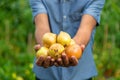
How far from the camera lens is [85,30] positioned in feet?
9.54

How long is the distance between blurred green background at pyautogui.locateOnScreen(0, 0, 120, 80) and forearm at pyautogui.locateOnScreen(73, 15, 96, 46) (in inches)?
67.5

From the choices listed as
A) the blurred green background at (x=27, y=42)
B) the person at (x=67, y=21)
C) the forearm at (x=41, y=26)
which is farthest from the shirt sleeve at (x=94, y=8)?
the blurred green background at (x=27, y=42)

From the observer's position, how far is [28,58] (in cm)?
519

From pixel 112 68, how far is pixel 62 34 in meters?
2.66

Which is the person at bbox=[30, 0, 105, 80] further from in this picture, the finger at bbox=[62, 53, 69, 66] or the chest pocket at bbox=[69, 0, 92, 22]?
the finger at bbox=[62, 53, 69, 66]

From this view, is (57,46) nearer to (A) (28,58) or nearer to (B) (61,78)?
(B) (61,78)

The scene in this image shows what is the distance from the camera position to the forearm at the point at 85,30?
2871mm

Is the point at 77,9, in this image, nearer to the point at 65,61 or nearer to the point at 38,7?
→ the point at 38,7

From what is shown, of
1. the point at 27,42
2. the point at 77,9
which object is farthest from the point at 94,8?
the point at 27,42

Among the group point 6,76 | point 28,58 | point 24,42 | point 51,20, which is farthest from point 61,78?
point 24,42

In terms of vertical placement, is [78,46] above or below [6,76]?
above

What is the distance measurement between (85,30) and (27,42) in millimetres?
2964

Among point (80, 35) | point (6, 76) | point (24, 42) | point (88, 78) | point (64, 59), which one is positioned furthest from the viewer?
point (24, 42)

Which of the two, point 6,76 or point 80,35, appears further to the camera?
point 6,76
